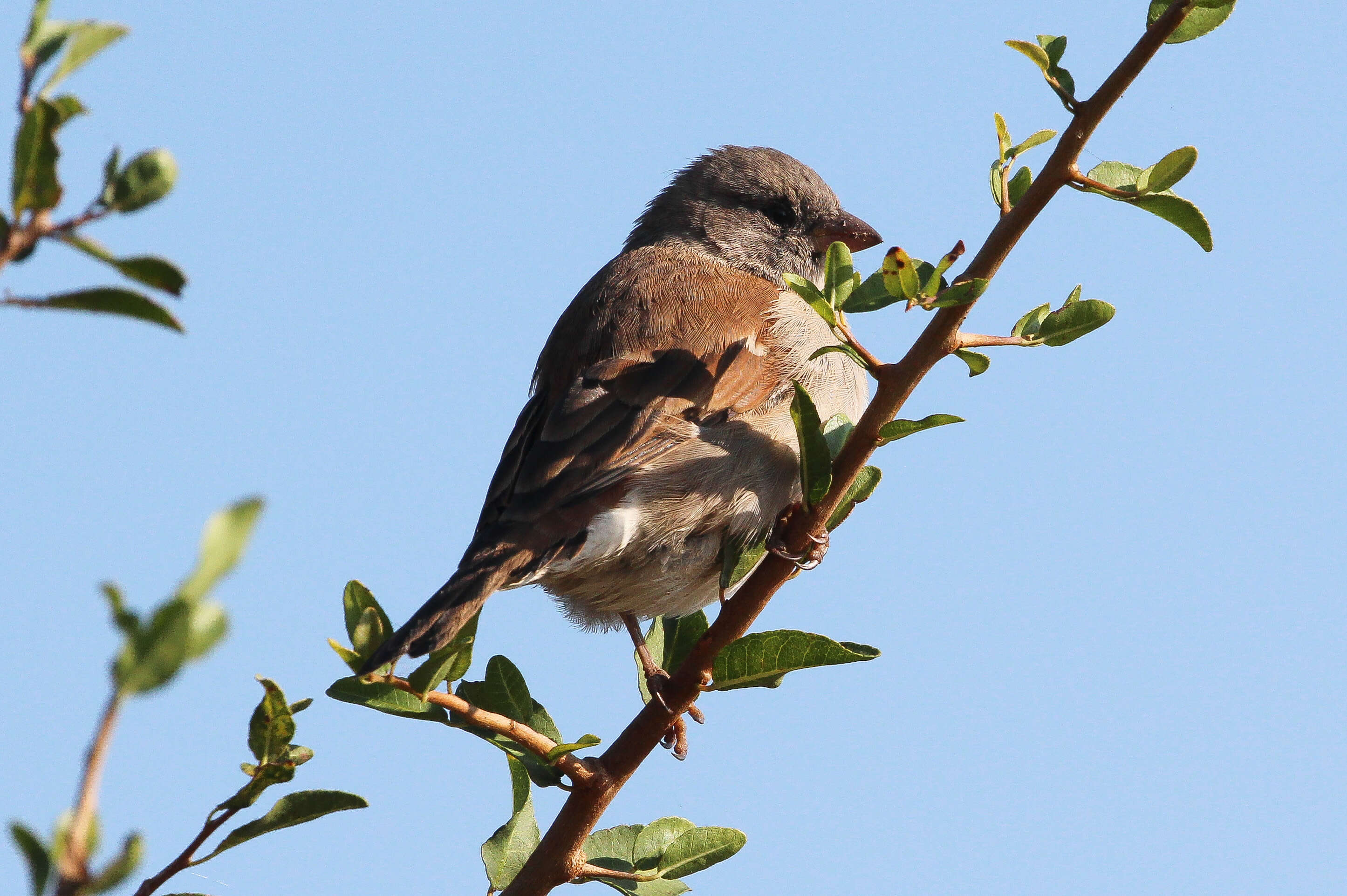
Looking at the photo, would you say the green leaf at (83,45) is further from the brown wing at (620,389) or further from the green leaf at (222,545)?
the brown wing at (620,389)

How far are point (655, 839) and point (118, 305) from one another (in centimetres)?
218

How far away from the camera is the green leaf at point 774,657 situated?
10.1ft

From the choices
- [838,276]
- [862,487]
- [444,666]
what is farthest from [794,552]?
[444,666]

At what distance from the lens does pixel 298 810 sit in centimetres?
215

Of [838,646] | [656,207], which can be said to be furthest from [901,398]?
[656,207]

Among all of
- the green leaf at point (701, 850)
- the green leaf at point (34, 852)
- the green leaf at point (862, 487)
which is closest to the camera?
the green leaf at point (34, 852)

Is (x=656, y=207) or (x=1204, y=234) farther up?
(x=656, y=207)

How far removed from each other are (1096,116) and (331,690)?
197cm

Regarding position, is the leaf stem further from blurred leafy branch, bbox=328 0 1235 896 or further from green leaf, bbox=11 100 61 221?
green leaf, bbox=11 100 61 221

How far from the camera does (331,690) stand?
2768mm

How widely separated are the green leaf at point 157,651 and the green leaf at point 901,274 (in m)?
2.01

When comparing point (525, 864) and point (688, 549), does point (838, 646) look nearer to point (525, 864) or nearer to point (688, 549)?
point (525, 864)

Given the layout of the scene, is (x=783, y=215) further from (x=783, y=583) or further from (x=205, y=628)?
(x=205, y=628)

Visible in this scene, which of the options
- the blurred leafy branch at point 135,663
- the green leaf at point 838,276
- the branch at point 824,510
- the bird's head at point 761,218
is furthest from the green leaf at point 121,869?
the bird's head at point 761,218
